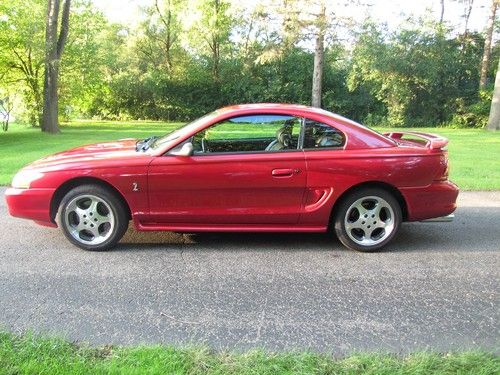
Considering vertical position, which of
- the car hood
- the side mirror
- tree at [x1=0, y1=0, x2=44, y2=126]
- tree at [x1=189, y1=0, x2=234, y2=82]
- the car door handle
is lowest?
the car door handle

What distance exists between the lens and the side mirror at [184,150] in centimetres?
458

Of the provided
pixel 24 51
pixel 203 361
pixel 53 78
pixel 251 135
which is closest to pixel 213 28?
pixel 24 51

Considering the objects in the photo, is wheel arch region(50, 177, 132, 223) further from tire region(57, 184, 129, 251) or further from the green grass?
the green grass

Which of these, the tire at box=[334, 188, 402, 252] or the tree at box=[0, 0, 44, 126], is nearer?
the tire at box=[334, 188, 402, 252]

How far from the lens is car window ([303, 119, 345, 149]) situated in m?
4.77

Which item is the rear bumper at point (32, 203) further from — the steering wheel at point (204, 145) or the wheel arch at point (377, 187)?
the wheel arch at point (377, 187)

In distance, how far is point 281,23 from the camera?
88.6ft

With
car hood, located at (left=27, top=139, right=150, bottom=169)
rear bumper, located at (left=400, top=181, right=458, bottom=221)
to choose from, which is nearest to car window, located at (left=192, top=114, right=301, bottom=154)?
car hood, located at (left=27, top=139, right=150, bottom=169)

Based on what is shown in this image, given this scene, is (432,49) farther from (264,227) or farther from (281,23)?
(264,227)

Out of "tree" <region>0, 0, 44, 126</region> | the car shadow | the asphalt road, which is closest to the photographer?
the asphalt road

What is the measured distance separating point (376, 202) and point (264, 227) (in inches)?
45.6

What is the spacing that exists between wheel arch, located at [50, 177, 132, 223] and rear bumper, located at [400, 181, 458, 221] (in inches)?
110

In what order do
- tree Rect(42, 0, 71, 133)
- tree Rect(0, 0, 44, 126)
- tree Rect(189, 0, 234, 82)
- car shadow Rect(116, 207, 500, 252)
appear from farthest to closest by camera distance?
tree Rect(189, 0, 234, 82), tree Rect(0, 0, 44, 126), tree Rect(42, 0, 71, 133), car shadow Rect(116, 207, 500, 252)

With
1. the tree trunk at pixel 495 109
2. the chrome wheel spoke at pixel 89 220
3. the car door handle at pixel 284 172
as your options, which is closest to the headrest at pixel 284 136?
the car door handle at pixel 284 172
